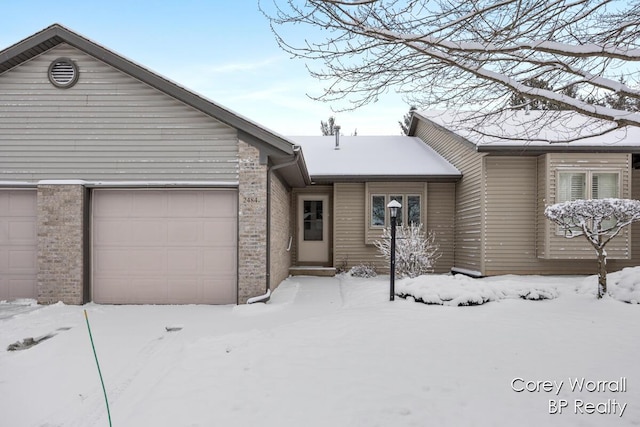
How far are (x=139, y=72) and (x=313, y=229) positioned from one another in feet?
25.6

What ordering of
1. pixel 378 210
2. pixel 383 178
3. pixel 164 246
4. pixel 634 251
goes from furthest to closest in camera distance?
1. pixel 378 210
2. pixel 383 178
3. pixel 634 251
4. pixel 164 246

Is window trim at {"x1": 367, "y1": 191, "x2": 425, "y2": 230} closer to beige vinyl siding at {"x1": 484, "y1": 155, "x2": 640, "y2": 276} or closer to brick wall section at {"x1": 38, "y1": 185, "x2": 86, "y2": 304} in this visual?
beige vinyl siding at {"x1": 484, "y1": 155, "x2": 640, "y2": 276}

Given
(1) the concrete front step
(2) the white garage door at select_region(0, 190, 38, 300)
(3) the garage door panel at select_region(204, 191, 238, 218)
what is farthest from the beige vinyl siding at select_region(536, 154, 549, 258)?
(2) the white garage door at select_region(0, 190, 38, 300)

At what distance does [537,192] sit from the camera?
1091 centimetres

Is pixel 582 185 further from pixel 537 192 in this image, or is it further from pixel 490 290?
pixel 490 290

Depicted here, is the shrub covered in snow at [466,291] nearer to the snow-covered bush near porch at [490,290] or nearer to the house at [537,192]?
the snow-covered bush near porch at [490,290]

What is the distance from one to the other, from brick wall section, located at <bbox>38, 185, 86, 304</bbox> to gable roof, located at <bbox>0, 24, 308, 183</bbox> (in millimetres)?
2540

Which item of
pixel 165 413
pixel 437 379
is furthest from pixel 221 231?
pixel 437 379

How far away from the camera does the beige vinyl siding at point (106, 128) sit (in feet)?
25.3

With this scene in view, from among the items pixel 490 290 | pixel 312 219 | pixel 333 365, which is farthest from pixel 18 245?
pixel 490 290

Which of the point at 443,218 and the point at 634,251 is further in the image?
the point at 443,218

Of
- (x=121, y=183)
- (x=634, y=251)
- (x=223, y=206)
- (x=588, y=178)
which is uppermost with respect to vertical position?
(x=588, y=178)

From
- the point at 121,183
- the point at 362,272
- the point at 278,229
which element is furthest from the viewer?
the point at 362,272

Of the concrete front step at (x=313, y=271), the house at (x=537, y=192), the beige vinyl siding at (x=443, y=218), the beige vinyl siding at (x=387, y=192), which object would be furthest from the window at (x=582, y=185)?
the concrete front step at (x=313, y=271)
